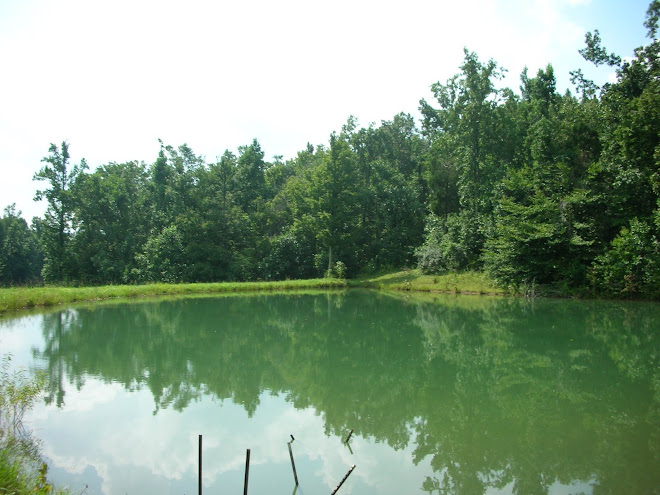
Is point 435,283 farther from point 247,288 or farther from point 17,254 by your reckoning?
point 17,254

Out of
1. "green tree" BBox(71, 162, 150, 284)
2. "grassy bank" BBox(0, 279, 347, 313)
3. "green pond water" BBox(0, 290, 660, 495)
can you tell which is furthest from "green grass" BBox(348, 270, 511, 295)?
"green tree" BBox(71, 162, 150, 284)

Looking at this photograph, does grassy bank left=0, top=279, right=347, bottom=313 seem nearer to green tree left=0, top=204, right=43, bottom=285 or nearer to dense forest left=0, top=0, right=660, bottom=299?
dense forest left=0, top=0, right=660, bottom=299

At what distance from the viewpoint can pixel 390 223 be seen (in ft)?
124

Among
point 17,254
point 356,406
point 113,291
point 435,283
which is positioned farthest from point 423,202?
point 17,254

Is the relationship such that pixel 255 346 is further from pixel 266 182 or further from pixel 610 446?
pixel 266 182

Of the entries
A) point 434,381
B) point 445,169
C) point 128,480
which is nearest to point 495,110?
point 445,169

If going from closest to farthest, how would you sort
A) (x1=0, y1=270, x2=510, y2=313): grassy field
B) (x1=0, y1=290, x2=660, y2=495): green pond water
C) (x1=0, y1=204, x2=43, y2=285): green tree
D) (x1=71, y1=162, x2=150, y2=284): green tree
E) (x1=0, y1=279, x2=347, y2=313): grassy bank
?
(x1=0, y1=290, x2=660, y2=495): green pond water, (x1=0, y1=279, x2=347, y2=313): grassy bank, (x1=0, y1=270, x2=510, y2=313): grassy field, (x1=71, y1=162, x2=150, y2=284): green tree, (x1=0, y1=204, x2=43, y2=285): green tree

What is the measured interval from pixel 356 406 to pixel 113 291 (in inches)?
903

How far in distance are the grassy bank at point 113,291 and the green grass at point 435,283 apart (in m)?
2.63

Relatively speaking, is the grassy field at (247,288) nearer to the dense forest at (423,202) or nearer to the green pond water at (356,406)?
the dense forest at (423,202)

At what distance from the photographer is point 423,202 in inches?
1561

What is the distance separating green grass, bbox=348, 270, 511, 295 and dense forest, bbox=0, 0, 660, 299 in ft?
3.09

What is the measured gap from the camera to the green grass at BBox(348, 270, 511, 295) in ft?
85.5

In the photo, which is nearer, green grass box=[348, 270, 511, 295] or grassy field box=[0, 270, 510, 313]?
grassy field box=[0, 270, 510, 313]
